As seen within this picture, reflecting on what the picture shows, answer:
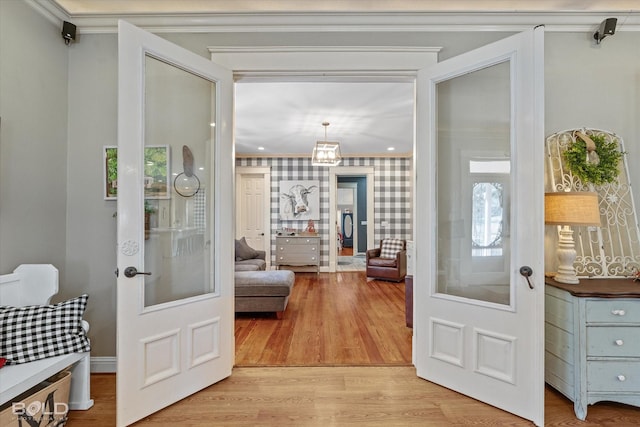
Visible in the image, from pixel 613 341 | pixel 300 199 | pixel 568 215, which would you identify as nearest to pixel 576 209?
pixel 568 215

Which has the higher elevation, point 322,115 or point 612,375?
point 322,115

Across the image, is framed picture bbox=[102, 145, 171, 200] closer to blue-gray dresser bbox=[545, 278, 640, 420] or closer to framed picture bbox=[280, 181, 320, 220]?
blue-gray dresser bbox=[545, 278, 640, 420]

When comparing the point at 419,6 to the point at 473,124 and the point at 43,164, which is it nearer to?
the point at 473,124

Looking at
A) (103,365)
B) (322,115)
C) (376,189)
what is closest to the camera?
(103,365)

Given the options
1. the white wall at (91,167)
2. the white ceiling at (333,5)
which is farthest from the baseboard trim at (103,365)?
the white ceiling at (333,5)

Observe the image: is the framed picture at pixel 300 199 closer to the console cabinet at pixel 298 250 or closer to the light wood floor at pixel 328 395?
the console cabinet at pixel 298 250

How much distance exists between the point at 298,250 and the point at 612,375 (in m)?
4.86

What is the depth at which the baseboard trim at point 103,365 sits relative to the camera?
7.08 feet

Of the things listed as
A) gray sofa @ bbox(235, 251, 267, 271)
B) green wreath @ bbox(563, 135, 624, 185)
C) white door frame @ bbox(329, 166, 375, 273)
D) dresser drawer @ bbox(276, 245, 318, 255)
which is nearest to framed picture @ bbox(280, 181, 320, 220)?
white door frame @ bbox(329, 166, 375, 273)

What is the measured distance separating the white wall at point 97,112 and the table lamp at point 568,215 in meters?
0.63

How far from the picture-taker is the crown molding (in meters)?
2.05

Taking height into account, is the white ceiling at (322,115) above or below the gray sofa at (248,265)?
above

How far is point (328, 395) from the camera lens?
189 centimetres

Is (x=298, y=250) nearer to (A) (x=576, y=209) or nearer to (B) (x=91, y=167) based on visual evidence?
(B) (x=91, y=167)
